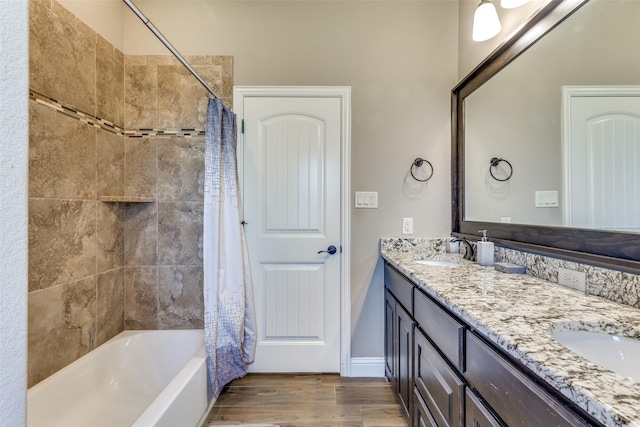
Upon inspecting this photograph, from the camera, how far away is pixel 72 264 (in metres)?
1.56

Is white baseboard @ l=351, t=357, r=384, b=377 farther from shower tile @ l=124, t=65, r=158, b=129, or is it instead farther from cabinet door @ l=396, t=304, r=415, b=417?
shower tile @ l=124, t=65, r=158, b=129

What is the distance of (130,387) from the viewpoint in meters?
1.74

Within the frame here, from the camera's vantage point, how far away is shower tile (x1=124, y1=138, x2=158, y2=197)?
1996 millimetres

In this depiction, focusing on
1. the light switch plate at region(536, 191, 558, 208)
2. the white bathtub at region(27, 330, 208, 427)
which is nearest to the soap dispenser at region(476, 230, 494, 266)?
the light switch plate at region(536, 191, 558, 208)

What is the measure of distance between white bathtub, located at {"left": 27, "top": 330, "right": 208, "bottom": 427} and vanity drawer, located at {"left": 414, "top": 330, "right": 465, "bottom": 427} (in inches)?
44.4

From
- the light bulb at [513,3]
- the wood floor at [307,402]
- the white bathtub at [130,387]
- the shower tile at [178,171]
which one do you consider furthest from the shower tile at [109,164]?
the light bulb at [513,3]

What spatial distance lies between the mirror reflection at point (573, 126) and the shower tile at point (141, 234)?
2.35 m

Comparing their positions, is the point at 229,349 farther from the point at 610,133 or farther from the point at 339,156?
the point at 610,133

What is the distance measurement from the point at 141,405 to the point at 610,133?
272cm

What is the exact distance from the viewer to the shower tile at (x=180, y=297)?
2.04 m

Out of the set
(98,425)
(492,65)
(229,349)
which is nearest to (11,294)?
(229,349)

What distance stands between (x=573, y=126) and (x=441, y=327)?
3.37ft

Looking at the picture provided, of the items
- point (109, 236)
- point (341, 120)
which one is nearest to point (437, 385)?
point (341, 120)

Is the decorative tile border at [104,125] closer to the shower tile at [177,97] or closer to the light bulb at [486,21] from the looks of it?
the shower tile at [177,97]
